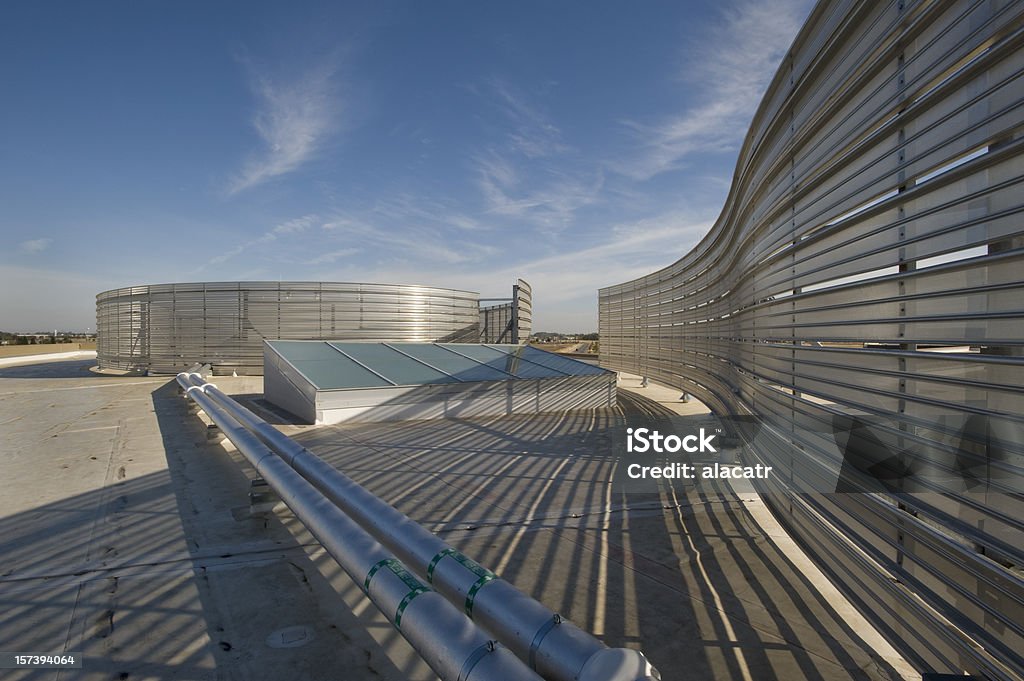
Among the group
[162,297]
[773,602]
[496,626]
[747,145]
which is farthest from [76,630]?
[162,297]

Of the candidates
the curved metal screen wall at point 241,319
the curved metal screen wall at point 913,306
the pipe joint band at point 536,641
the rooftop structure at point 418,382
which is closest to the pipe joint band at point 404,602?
the pipe joint band at point 536,641

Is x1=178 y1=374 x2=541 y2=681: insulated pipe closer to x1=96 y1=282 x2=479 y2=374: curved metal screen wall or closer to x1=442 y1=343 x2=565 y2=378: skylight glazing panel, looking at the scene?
x1=442 y1=343 x2=565 y2=378: skylight glazing panel

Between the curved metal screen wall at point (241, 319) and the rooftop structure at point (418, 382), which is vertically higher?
the curved metal screen wall at point (241, 319)

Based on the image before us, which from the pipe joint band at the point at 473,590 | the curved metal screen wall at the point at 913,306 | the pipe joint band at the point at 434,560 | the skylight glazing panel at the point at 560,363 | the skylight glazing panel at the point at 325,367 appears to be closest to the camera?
the curved metal screen wall at the point at 913,306

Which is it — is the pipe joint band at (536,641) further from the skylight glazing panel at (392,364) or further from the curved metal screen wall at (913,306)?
the skylight glazing panel at (392,364)

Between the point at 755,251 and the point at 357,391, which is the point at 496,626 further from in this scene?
the point at 357,391

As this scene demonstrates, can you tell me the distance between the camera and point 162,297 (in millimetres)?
36844

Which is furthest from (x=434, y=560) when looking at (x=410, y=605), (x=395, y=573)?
(x=410, y=605)

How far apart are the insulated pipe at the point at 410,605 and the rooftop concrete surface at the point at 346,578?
0.76 m

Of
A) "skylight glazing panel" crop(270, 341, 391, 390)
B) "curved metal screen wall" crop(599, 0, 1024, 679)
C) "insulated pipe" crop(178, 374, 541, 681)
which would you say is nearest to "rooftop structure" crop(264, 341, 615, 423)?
"skylight glazing panel" crop(270, 341, 391, 390)

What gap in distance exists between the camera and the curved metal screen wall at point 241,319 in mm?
35344

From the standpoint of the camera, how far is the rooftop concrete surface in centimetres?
425

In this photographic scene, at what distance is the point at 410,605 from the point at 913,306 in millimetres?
4084

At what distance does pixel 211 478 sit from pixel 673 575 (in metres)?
8.29
